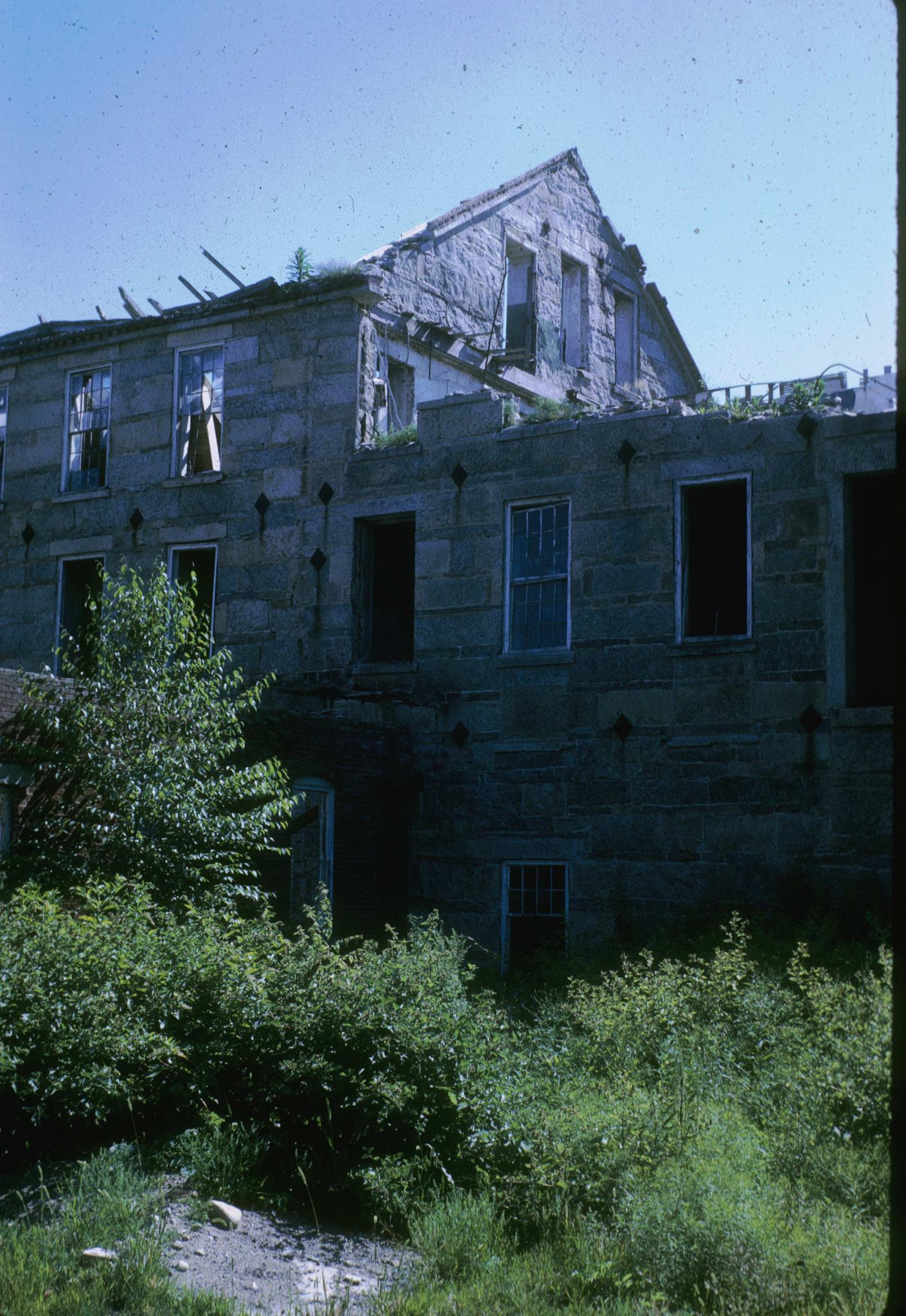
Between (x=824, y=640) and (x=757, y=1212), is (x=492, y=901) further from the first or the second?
(x=757, y=1212)

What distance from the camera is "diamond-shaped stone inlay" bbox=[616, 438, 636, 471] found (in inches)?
586

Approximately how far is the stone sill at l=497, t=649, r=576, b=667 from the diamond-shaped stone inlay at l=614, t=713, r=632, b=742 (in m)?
0.92

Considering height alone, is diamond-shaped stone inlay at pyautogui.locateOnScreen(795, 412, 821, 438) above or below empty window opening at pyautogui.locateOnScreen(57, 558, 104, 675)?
above

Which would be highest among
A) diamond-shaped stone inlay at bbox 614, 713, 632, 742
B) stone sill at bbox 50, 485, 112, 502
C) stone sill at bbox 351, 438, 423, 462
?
stone sill at bbox 351, 438, 423, 462

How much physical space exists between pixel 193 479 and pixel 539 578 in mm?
5605

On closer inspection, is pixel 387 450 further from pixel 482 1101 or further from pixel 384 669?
pixel 482 1101

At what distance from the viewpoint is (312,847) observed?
14.9m

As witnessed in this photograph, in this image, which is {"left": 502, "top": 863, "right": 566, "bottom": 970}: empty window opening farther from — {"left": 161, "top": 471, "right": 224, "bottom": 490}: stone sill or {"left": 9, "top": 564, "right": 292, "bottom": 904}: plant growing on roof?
{"left": 161, "top": 471, "right": 224, "bottom": 490}: stone sill

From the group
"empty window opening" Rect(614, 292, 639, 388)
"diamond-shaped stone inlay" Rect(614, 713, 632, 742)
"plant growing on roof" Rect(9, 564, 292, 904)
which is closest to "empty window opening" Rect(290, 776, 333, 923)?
"plant growing on roof" Rect(9, 564, 292, 904)

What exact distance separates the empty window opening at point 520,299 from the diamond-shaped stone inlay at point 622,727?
8707 mm

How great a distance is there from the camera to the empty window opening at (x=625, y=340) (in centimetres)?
2331

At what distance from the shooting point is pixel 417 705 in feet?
52.1

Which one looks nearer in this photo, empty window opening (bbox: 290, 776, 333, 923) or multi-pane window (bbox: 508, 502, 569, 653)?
empty window opening (bbox: 290, 776, 333, 923)

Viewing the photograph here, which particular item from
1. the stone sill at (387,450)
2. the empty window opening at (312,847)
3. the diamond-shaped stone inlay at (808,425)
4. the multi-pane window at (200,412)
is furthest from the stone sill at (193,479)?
the diamond-shaped stone inlay at (808,425)
